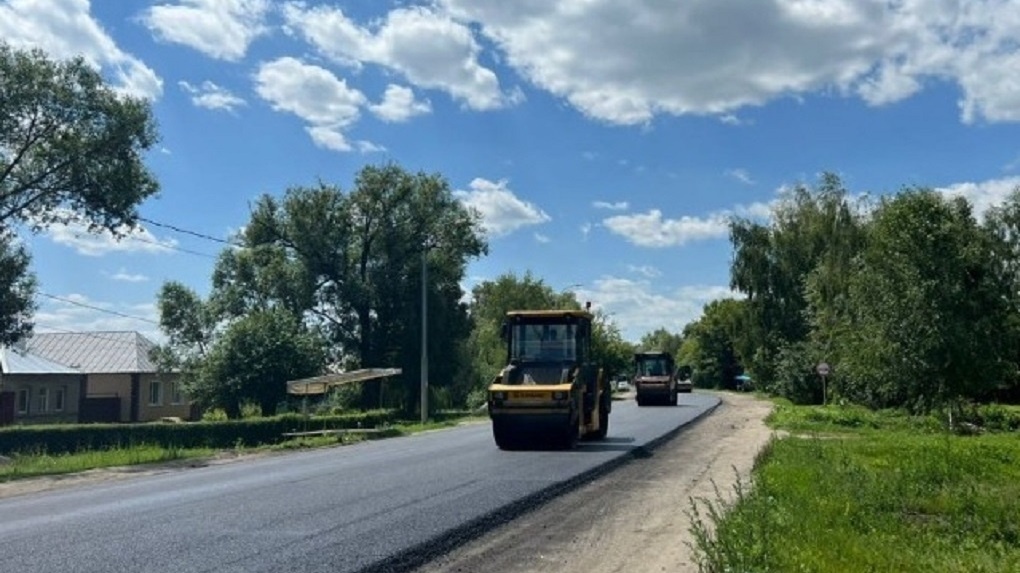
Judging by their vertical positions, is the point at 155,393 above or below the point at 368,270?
below

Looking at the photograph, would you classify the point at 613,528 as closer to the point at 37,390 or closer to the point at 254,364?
the point at 254,364

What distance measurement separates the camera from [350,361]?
5938 cm

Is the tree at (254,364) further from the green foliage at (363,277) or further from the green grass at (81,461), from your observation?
the green grass at (81,461)

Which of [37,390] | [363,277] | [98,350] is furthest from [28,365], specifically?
[363,277]

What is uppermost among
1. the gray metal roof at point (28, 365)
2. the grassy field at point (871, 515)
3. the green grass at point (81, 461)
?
the gray metal roof at point (28, 365)

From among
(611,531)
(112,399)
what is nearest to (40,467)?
(611,531)

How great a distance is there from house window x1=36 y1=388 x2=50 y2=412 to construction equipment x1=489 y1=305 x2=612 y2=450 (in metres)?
38.0

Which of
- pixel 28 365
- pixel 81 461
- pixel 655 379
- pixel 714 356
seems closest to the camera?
pixel 81 461

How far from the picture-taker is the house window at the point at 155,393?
58406 mm

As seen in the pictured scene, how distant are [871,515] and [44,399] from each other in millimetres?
50003

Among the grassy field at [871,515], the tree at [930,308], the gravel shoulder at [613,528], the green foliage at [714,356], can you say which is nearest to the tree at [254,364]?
the tree at [930,308]

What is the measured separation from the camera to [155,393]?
59125 mm

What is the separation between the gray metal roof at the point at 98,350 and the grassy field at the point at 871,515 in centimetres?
4844

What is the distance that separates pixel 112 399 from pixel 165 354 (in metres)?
4.74
